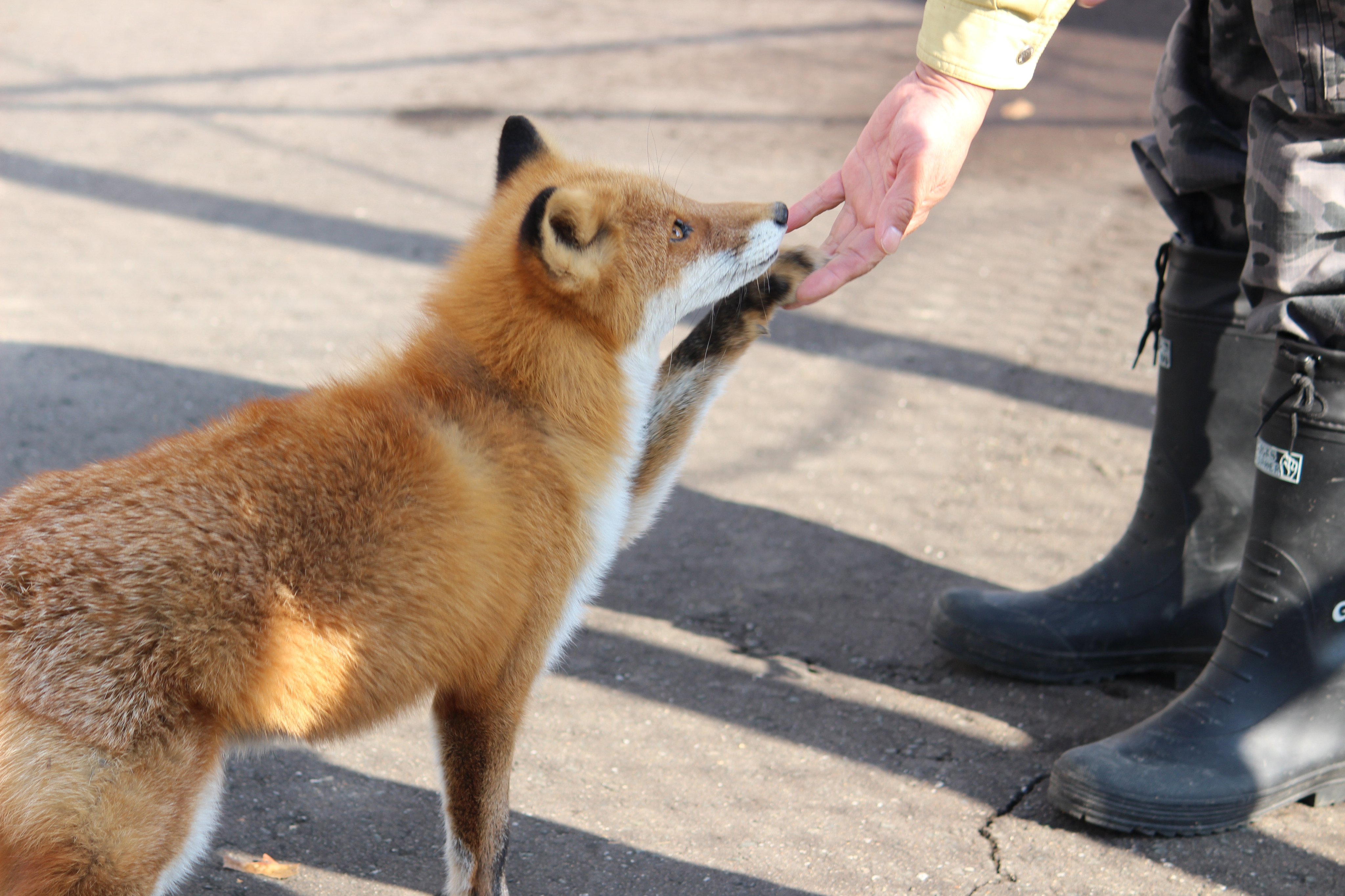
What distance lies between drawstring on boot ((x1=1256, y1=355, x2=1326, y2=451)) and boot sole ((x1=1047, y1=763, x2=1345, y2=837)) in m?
0.93

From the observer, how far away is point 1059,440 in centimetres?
500

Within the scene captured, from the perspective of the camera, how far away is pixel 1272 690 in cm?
298

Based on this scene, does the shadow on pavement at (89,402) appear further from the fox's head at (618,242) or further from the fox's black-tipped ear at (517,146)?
the fox's head at (618,242)

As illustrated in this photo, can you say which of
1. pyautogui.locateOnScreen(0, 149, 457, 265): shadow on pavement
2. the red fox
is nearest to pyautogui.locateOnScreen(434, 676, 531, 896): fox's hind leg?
the red fox

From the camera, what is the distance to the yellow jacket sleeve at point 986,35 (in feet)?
9.37

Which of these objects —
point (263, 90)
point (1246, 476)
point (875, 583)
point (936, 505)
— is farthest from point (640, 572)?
point (263, 90)

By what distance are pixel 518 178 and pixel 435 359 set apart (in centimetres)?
65

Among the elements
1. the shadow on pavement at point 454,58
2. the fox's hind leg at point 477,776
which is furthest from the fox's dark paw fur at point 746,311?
the shadow on pavement at point 454,58

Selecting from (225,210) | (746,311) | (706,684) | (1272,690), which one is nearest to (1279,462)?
(1272,690)

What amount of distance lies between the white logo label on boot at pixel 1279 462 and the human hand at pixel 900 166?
106 centimetres

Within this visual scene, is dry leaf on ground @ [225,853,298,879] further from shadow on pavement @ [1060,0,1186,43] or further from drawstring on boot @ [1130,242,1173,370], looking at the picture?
shadow on pavement @ [1060,0,1186,43]

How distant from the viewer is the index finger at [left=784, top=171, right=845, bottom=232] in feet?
10.8

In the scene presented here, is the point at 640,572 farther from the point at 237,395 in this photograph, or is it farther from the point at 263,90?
the point at 263,90

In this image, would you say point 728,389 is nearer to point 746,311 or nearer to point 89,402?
point 746,311
